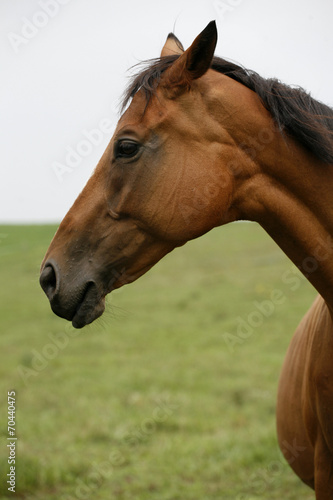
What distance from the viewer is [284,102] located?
253 centimetres

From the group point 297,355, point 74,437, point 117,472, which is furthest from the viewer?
point 74,437

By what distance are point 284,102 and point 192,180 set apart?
0.55 metres

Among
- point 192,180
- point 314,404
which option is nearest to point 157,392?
point 314,404

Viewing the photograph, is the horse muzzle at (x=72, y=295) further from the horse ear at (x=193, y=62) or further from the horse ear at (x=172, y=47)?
the horse ear at (x=172, y=47)

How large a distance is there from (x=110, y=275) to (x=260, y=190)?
795 millimetres

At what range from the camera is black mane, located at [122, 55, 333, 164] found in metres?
2.49

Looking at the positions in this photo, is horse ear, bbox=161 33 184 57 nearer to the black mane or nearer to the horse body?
Answer: the black mane

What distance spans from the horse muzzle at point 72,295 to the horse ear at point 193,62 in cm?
97

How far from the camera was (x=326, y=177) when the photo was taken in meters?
2.54

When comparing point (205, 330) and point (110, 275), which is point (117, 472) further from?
point (205, 330)

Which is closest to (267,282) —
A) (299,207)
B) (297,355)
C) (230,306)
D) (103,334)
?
(230,306)

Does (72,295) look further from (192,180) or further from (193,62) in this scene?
(193,62)

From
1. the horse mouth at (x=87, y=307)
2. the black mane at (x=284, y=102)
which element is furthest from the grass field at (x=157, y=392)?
the black mane at (x=284, y=102)

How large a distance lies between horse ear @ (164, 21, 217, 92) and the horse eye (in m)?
0.31
